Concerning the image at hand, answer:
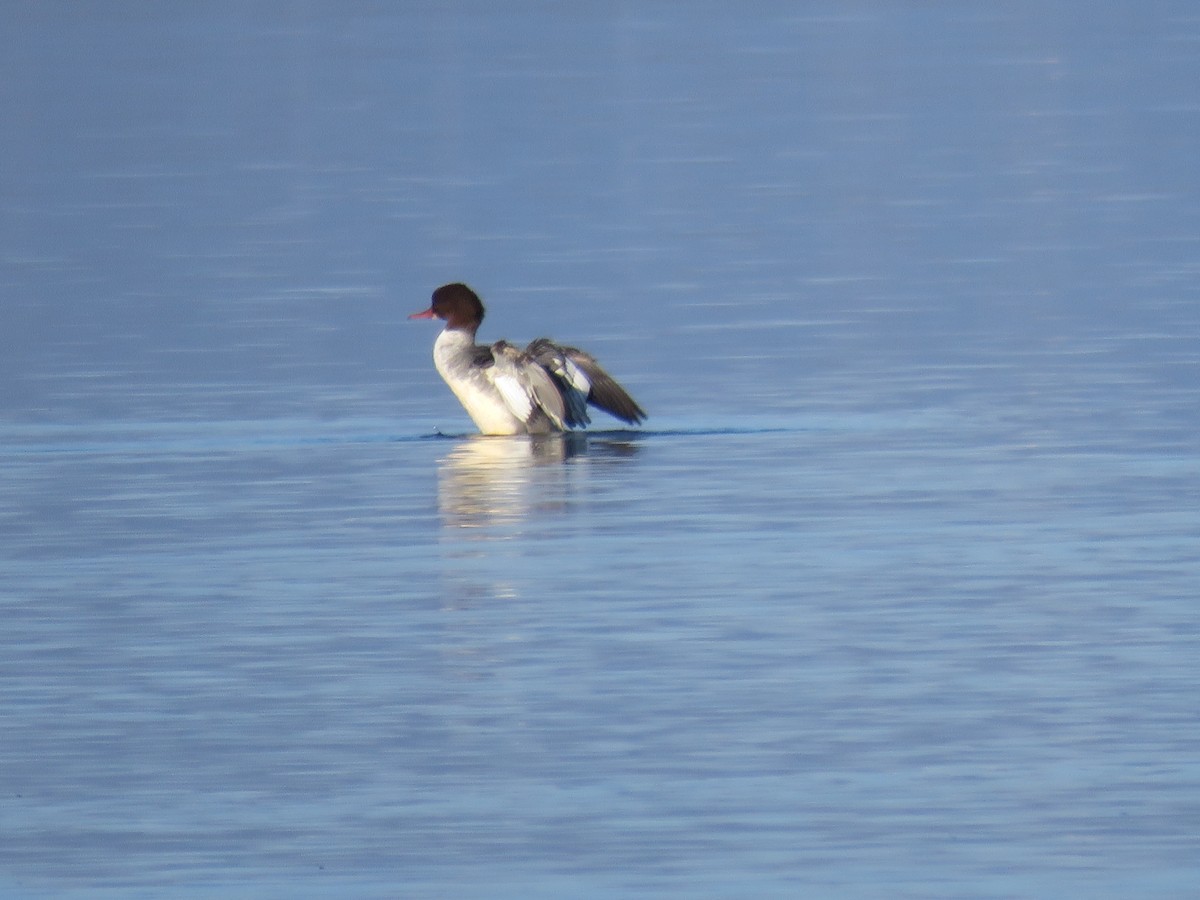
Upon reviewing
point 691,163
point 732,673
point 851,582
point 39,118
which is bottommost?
point 732,673

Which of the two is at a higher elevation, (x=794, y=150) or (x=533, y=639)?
(x=794, y=150)

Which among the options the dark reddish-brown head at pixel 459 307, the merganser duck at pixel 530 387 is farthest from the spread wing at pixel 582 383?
the dark reddish-brown head at pixel 459 307

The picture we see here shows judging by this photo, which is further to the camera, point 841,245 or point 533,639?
point 841,245

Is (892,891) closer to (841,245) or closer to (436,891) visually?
(436,891)

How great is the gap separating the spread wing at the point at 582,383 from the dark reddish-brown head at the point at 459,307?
62 cm

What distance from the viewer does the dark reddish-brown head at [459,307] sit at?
15336mm

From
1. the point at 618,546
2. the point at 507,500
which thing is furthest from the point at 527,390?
the point at 618,546

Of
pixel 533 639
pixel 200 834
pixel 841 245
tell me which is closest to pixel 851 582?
pixel 533 639

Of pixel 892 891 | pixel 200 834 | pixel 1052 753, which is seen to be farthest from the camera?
pixel 1052 753

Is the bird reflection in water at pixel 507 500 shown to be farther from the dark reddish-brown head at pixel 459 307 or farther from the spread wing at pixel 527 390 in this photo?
the dark reddish-brown head at pixel 459 307

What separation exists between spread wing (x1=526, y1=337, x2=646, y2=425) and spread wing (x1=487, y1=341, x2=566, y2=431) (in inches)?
1.7

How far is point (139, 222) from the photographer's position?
25469 millimetres

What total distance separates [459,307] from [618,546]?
15.6ft

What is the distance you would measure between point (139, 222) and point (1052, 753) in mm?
18502
